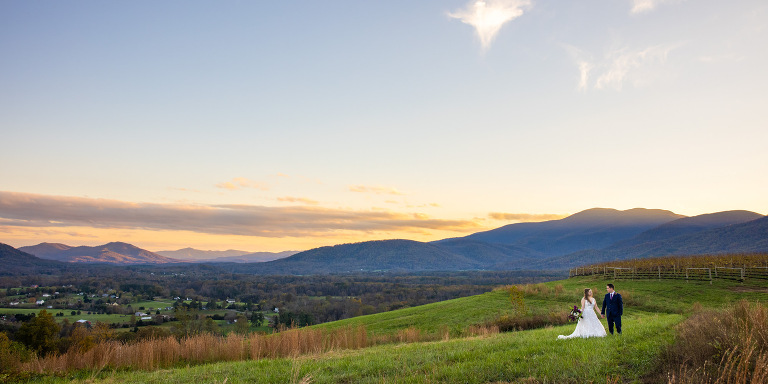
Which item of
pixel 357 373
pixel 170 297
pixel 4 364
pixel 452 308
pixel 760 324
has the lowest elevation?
pixel 170 297

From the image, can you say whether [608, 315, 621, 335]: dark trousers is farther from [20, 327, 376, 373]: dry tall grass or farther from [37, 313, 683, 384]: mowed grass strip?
[20, 327, 376, 373]: dry tall grass

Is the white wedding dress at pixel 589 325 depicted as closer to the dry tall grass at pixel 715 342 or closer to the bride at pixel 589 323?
the bride at pixel 589 323

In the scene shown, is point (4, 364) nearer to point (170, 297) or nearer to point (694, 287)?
point (694, 287)

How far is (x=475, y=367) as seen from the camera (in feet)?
30.9

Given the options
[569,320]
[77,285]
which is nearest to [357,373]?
[569,320]

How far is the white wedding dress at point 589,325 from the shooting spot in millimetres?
14703

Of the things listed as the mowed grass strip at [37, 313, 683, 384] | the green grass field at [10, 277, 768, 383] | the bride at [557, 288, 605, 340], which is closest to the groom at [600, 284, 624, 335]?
the bride at [557, 288, 605, 340]

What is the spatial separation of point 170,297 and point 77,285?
185 ft

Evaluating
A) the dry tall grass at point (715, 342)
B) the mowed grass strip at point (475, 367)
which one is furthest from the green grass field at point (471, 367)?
the dry tall grass at point (715, 342)

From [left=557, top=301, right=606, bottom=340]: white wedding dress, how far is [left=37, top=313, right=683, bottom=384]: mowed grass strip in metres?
1.87

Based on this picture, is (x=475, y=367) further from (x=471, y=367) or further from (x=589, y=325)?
(x=589, y=325)

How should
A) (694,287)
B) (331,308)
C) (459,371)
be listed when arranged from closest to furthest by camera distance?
(459,371) < (694,287) < (331,308)

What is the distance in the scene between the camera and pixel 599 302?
35000 mm

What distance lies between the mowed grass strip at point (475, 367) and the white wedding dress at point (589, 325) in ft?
6.15
